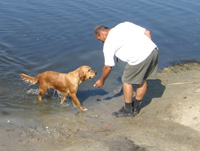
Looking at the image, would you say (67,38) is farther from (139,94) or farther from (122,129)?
(122,129)

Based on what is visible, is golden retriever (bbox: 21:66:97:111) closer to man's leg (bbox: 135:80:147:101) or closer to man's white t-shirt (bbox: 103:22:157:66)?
man's leg (bbox: 135:80:147:101)

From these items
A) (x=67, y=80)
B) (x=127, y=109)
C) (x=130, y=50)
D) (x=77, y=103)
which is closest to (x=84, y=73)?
(x=67, y=80)

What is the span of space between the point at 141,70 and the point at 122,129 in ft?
4.12

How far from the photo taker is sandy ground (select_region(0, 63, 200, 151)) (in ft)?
15.2

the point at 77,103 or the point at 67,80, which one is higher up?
the point at 67,80

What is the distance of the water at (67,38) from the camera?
7.31 meters

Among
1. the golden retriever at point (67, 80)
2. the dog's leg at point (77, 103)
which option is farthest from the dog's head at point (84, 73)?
the dog's leg at point (77, 103)

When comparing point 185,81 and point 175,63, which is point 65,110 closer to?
point 185,81

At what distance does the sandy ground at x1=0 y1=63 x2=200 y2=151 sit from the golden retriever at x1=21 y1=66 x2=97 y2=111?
0.53 metres

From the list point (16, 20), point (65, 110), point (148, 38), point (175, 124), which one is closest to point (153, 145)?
point (175, 124)

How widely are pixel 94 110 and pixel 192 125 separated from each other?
94.0 inches

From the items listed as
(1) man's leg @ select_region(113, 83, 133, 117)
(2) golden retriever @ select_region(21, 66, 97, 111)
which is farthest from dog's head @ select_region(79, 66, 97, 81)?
(1) man's leg @ select_region(113, 83, 133, 117)

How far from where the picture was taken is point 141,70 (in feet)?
17.8

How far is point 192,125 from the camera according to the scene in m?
5.25
